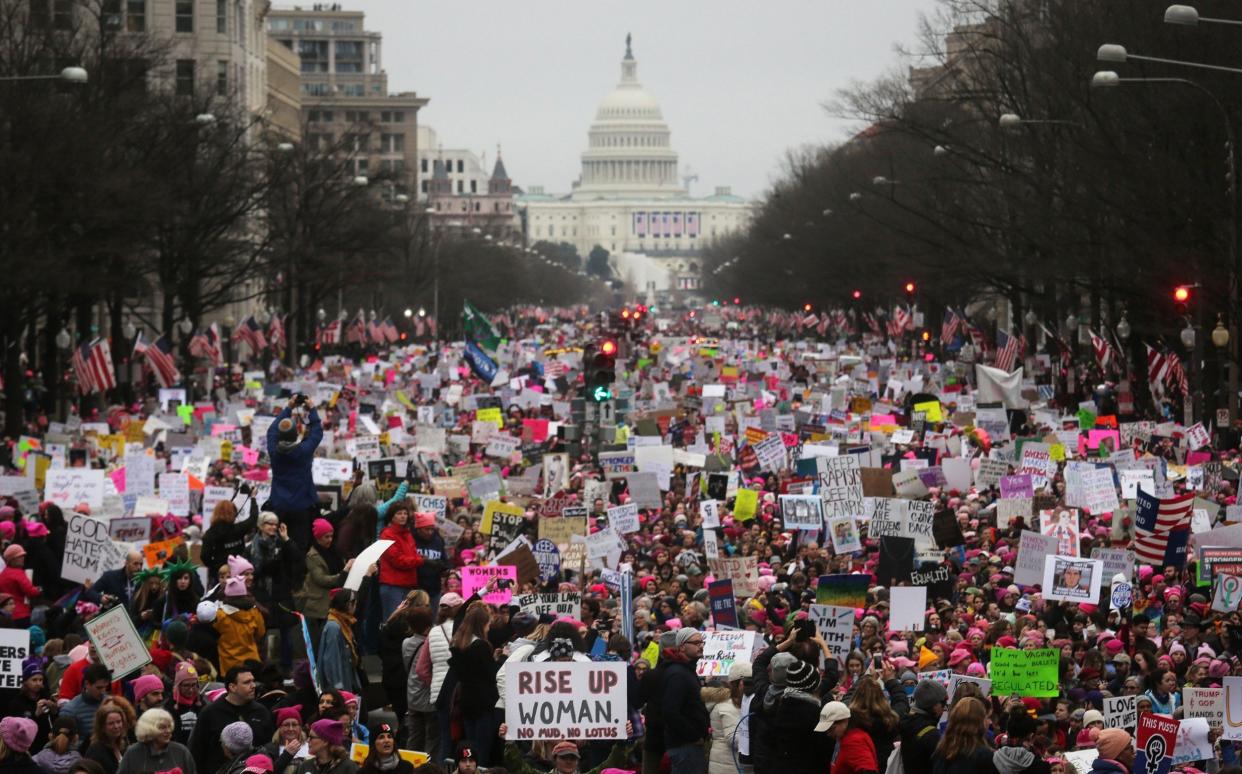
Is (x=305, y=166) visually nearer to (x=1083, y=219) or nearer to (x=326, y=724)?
(x=1083, y=219)

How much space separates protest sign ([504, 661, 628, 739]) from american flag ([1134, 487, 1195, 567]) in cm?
949

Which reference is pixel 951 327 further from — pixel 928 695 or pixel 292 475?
pixel 928 695

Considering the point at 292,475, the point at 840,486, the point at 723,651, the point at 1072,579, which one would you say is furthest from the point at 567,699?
the point at 840,486

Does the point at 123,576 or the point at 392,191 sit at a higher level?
the point at 392,191

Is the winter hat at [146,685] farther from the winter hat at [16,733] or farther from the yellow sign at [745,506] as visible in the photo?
the yellow sign at [745,506]

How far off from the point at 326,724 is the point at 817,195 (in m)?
99.9

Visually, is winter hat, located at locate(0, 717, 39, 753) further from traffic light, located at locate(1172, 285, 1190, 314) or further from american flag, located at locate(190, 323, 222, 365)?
american flag, located at locate(190, 323, 222, 365)

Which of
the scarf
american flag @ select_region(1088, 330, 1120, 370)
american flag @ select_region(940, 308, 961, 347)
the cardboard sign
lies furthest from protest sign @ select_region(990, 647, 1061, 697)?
american flag @ select_region(940, 308, 961, 347)

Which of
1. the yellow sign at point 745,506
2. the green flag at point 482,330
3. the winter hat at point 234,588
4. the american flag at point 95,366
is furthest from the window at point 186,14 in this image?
the winter hat at point 234,588

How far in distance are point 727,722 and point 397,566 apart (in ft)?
14.8

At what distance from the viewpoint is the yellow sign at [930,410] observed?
129 ft

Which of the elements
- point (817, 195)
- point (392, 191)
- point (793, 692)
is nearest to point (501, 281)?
point (392, 191)

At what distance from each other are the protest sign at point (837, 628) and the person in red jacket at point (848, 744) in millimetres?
4232

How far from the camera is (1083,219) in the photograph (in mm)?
45562
